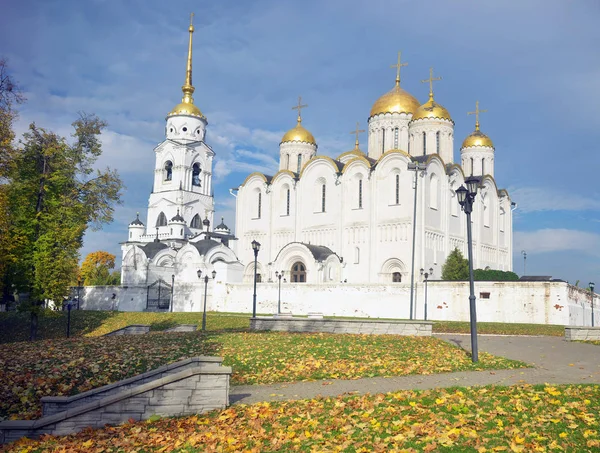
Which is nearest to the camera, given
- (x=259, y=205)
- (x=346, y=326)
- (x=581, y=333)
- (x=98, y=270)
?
(x=581, y=333)

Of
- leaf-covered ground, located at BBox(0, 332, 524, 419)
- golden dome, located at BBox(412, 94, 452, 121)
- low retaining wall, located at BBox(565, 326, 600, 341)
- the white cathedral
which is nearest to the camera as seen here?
leaf-covered ground, located at BBox(0, 332, 524, 419)

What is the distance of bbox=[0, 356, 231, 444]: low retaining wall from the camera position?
852cm

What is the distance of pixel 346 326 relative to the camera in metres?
20.9

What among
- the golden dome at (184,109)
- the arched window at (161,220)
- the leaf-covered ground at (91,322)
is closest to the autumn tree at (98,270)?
the arched window at (161,220)

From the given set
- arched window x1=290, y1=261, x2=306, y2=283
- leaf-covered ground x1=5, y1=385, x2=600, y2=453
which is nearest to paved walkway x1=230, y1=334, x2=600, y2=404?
leaf-covered ground x1=5, y1=385, x2=600, y2=453

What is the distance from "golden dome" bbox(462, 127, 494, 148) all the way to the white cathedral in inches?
4.3

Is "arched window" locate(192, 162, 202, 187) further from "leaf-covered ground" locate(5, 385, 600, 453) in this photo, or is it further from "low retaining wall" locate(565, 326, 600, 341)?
"leaf-covered ground" locate(5, 385, 600, 453)

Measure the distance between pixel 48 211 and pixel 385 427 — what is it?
2536 centimetres

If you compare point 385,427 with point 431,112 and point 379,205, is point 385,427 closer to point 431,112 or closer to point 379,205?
point 379,205

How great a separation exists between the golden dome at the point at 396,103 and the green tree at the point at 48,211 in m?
30.6

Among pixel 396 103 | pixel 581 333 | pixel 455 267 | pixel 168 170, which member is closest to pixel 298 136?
pixel 396 103

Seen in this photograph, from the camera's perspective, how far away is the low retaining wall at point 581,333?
63.9ft

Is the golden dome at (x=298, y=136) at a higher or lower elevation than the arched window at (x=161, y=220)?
higher

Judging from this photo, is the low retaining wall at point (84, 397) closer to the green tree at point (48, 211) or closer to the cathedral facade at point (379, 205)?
the green tree at point (48, 211)
